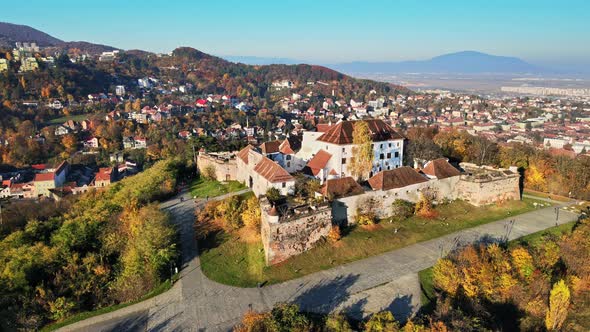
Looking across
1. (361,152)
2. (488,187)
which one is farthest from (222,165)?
(488,187)

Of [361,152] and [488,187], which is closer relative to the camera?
[488,187]

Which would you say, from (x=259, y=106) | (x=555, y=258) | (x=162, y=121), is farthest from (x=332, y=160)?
(x=259, y=106)

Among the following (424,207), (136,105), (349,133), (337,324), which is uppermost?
(349,133)

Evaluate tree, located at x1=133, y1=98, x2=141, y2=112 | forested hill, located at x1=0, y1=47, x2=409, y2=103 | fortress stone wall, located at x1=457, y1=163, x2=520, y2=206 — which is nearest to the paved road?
fortress stone wall, located at x1=457, y1=163, x2=520, y2=206

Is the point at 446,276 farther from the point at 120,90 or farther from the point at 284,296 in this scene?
the point at 120,90

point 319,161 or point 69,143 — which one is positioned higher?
point 319,161

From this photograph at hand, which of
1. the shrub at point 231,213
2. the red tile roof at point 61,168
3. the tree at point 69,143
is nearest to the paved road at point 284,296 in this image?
the shrub at point 231,213

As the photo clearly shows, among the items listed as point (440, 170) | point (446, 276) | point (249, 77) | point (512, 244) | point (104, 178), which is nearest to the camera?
point (446, 276)
